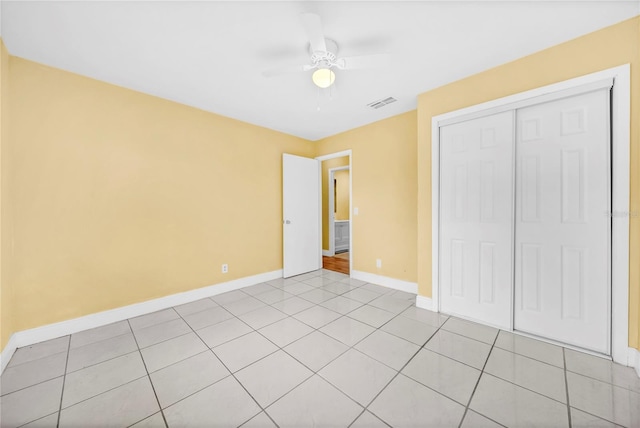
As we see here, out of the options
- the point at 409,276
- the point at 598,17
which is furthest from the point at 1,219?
the point at 598,17

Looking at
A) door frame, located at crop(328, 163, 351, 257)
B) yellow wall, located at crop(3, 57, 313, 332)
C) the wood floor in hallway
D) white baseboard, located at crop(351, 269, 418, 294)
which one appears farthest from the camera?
door frame, located at crop(328, 163, 351, 257)

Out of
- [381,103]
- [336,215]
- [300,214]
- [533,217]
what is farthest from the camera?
[336,215]

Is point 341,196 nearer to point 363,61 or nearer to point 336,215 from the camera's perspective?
point 336,215

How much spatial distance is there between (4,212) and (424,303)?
13.2 ft

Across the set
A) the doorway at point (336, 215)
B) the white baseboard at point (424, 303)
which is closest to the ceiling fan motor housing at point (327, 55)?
the doorway at point (336, 215)

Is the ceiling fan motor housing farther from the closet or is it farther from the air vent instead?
the closet

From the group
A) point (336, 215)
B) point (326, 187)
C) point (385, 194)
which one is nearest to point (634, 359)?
point (385, 194)

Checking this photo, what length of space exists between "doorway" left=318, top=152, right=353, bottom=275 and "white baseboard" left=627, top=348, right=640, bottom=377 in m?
3.14

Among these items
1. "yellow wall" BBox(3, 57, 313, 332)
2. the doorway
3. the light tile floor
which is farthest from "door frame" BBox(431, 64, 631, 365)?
"yellow wall" BBox(3, 57, 313, 332)

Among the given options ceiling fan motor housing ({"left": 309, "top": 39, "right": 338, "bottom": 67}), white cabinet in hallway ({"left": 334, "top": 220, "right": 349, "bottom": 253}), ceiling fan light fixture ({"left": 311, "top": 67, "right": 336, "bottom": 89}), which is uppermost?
ceiling fan motor housing ({"left": 309, "top": 39, "right": 338, "bottom": 67})

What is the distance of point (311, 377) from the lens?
64.9 inches

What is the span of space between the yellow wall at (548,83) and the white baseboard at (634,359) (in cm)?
5

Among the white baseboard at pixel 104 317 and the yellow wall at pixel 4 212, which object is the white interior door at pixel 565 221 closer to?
the white baseboard at pixel 104 317

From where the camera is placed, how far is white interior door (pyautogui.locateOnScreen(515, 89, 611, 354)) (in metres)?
1.82
